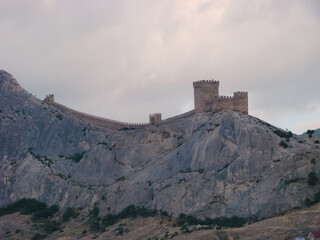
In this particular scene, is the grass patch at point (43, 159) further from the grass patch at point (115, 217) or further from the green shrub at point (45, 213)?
the grass patch at point (115, 217)

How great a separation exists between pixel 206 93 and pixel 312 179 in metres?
19.5

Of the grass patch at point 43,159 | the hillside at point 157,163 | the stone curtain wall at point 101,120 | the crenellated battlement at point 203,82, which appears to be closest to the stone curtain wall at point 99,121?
the stone curtain wall at point 101,120

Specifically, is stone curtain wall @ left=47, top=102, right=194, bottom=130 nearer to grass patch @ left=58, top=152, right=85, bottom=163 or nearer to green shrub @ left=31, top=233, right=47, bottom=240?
grass patch @ left=58, top=152, right=85, bottom=163

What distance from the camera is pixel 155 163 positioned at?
99.5 m

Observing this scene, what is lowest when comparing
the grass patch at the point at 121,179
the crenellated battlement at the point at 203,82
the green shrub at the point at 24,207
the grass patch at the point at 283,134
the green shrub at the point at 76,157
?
the green shrub at the point at 24,207

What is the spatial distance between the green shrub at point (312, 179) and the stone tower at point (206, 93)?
58.1ft

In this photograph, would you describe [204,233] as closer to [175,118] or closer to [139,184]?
[139,184]

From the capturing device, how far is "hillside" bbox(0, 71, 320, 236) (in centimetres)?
8619

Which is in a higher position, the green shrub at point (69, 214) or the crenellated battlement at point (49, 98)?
the crenellated battlement at point (49, 98)

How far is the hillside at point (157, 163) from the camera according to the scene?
86188mm

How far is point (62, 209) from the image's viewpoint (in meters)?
102

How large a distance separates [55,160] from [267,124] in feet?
99.8

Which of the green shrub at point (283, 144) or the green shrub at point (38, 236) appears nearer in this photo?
the green shrub at point (283, 144)

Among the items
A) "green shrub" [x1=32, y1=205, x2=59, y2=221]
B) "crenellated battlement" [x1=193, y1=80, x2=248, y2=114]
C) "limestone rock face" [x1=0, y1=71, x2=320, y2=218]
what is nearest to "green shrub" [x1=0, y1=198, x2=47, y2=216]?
"green shrub" [x1=32, y1=205, x2=59, y2=221]
